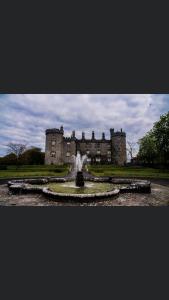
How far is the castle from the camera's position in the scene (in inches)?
1613

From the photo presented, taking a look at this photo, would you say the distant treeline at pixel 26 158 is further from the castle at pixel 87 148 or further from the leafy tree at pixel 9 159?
the castle at pixel 87 148

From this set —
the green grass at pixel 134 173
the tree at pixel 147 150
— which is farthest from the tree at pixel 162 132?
the tree at pixel 147 150

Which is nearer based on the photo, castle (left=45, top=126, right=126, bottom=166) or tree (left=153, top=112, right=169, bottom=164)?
tree (left=153, top=112, right=169, bottom=164)

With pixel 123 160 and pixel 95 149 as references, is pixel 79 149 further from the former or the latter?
pixel 123 160

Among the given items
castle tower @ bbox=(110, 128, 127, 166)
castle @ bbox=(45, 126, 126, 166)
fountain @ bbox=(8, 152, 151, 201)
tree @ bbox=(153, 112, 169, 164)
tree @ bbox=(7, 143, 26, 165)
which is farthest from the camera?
castle tower @ bbox=(110, 128, 127, 166)

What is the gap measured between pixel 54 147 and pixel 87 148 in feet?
28.9

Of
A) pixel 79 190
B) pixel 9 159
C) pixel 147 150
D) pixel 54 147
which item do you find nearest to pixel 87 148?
pixel 54 147

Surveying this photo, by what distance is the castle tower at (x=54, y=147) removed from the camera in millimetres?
39550

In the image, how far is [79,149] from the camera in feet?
155

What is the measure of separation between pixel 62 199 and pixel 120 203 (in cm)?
244

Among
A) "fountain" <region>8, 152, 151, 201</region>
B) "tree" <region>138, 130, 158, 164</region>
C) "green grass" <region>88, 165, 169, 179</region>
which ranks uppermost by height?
"tree" <region>138, 130, 158, 164</region>

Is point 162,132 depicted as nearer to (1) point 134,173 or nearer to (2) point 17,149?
(1) point 134,173

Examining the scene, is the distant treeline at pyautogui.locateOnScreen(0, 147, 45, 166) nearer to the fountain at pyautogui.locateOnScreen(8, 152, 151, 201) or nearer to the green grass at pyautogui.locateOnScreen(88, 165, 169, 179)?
the green grass at pyautogui.locateOnScreen(88, 165, 169, 179)

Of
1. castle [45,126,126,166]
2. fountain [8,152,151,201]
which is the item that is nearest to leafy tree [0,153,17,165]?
castle [45,126,126,166]
